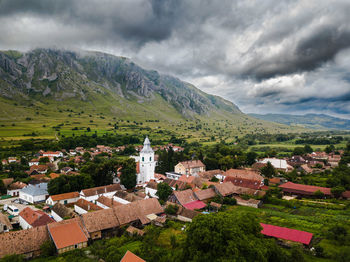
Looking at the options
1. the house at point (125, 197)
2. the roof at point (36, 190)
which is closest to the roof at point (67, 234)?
the house at point (125, 197)

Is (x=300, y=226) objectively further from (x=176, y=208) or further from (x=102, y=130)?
(x=102, y=130)

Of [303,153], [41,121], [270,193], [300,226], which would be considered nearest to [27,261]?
[300,226]

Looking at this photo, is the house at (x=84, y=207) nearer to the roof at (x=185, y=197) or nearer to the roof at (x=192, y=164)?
the roof at (x=185, y=197)

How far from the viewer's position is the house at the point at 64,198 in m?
44.7

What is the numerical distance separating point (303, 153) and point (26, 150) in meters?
134

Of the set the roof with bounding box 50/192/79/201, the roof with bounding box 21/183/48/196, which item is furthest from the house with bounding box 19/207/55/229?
the roof with bounding box 21/183/48/196

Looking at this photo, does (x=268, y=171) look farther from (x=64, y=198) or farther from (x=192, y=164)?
(x=64, y=198)

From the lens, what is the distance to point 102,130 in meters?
157

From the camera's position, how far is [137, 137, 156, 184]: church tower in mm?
60156

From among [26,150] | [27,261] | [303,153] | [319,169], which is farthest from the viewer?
[303,153]

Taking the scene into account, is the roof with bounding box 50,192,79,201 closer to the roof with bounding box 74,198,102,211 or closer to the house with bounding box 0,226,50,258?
the roof with bounding box 74,198,102,211

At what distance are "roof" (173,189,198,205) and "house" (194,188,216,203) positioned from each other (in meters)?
0.98

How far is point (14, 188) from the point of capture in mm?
53062

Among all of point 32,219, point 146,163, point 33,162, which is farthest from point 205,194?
point 33,162
